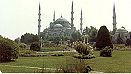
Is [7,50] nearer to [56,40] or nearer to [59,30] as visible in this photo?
[56,40]

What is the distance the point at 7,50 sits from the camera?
637 inches

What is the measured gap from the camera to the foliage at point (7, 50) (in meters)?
16.1

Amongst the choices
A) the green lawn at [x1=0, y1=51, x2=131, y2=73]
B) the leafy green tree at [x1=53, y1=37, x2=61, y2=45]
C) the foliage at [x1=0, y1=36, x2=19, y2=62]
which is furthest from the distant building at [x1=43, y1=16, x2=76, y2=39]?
the green lawn at [x1=0, y1=51, x2=131, y2=73]

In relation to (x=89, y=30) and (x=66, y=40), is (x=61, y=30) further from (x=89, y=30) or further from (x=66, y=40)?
(x=89, y=30)

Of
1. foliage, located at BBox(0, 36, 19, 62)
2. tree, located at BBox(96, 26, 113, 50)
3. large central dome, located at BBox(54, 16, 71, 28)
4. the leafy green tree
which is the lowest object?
foliage, located at BBox(0, 36, 19, 62)

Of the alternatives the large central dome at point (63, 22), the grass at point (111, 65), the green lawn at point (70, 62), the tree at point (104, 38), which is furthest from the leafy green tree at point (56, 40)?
the grass at point (111, 65)

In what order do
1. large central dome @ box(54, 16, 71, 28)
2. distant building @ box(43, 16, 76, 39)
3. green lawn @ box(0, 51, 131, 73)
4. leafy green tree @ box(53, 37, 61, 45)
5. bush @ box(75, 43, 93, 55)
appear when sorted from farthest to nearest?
1. large central dome @ box(54, 16, 71, 28)
2. distant building @ box(43, 16, 76, 39)
3. leafy green tree @ box(53, 37, 61, 45)
4. bush @ box(75, 43, 93, 55)
5. green lawn @ box(0, 51, 131, 73)

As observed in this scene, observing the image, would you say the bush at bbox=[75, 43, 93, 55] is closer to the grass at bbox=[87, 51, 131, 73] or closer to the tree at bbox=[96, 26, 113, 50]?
the grass at bbox=[87, 51, 131, 73]

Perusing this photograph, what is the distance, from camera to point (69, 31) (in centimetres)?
6612

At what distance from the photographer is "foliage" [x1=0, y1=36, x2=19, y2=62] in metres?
16.1

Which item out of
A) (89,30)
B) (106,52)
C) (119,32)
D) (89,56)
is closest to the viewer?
(89,56)

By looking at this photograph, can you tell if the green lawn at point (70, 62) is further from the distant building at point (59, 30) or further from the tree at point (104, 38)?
the distant building at point (59, 30)

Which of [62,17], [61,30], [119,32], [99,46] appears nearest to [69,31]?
[61,30]

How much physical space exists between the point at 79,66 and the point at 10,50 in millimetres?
7833
